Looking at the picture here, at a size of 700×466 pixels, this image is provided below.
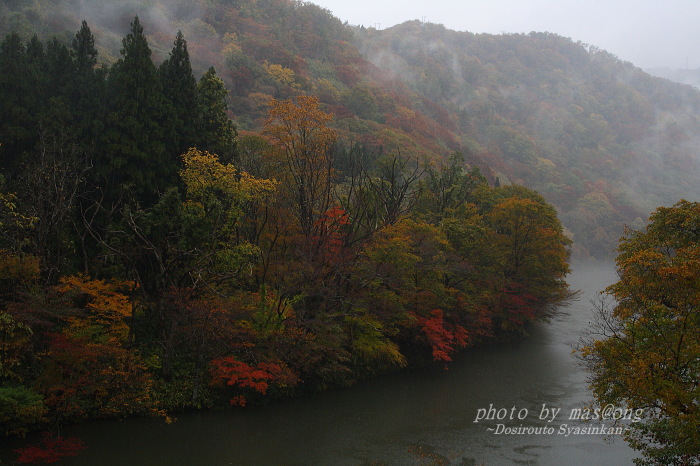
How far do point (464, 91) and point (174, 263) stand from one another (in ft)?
402

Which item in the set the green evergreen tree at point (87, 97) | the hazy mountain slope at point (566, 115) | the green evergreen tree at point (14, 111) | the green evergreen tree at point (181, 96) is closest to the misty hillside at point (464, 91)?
the hazy mountain slope at point (566, 115)

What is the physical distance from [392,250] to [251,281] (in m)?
6.49

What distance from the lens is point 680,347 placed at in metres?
11.9

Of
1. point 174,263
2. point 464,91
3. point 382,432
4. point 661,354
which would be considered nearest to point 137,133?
point 174,263

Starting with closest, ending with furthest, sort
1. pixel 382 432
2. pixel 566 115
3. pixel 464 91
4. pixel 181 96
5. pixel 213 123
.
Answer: pixel 382 432
pixel 181 96
pixel 213 123
pixel 464 91
pixel 566 115

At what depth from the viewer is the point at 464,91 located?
132m

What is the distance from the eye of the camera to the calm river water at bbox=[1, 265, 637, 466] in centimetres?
1588

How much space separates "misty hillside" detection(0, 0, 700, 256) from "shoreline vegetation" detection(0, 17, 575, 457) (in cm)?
2794

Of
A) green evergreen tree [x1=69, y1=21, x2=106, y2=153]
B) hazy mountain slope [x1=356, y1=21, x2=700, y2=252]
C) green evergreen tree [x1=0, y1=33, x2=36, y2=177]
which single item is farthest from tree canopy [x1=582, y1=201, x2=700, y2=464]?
hazy mountain slope [x1=356, y1=21, x2=700, y2=252]

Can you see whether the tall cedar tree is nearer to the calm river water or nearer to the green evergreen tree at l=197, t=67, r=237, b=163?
the green evergreen tree at l=197, t=67, r=237, b=163

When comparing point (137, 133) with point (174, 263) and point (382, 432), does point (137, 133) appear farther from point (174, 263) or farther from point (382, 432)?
point (382, 432)

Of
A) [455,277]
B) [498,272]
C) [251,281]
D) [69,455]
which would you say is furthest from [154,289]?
[498,272]

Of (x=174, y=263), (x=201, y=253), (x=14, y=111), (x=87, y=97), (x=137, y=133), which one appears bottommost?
(x=174, y=263)

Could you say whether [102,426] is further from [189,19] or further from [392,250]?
[189,19]
